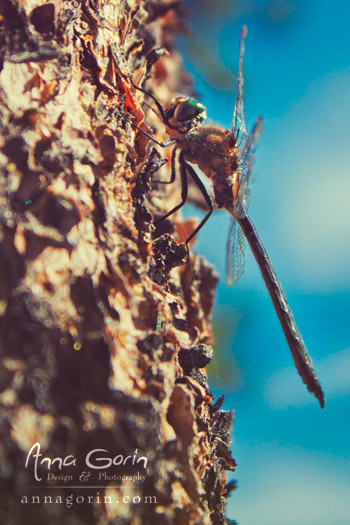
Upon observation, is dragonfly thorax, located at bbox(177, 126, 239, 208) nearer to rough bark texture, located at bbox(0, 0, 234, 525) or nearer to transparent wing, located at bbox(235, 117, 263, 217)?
transparent wing, located at bbox(235, 117, 263, 217)

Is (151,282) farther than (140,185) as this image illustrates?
No

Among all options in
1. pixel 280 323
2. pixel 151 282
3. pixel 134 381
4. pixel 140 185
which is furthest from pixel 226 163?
pixel 134 381

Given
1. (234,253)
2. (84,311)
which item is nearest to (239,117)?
(234,253)

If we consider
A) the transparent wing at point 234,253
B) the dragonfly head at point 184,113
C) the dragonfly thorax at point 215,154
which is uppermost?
the dragonfly head at point 184,113

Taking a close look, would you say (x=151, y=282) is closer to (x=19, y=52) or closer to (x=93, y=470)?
Result: (x=93, y=470)

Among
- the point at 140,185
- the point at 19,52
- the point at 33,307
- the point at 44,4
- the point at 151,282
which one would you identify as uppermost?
the point at 44,4

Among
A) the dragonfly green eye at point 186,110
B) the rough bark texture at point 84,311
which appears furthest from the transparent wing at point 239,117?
the rough bark texture at point 84,311

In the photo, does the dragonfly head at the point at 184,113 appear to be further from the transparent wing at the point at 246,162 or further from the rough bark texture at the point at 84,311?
the rough bark texture at the point at 84,311

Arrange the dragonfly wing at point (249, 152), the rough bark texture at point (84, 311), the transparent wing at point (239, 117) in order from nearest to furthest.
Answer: the rough bark texture at point (84, 311) → the dragonfly wing at point (249, 152) → the transparent wing at point (239, 117)
